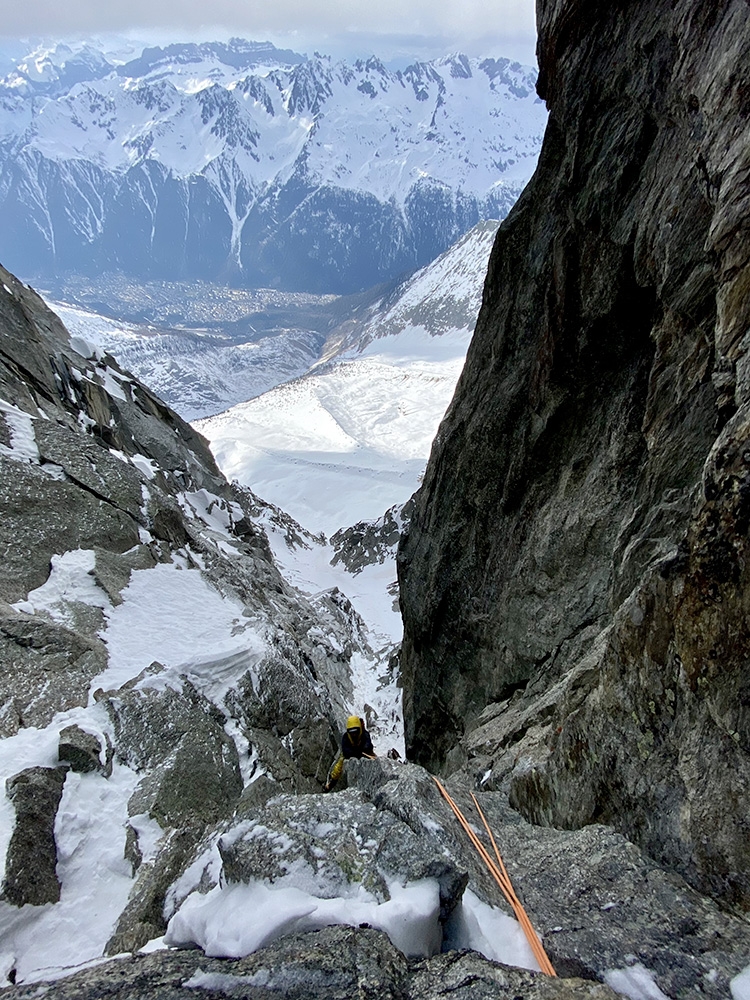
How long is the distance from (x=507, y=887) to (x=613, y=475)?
10396mm

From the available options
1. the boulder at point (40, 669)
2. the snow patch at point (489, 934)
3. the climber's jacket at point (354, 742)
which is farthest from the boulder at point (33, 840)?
the snow patch at point (489, 934)

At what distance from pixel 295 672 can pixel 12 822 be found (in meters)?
11.5

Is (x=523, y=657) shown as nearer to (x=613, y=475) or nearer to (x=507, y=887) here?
(x=613, y=475)

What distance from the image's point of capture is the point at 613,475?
1463 cm

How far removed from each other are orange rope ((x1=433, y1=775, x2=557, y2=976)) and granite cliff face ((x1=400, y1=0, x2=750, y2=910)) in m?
1.62

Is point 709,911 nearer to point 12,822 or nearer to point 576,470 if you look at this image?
point 12,822

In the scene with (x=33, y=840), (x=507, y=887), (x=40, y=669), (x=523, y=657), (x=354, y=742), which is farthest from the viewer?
(x=523, y=657)

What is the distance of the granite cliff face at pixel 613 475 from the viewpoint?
648cm

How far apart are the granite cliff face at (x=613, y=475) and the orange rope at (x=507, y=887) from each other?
63.8 inches

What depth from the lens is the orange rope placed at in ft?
20.1

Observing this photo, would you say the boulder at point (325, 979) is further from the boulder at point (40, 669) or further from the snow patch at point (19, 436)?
the snow patch at point (19, 436)

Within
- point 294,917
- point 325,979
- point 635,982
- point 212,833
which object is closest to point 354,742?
point 212,833

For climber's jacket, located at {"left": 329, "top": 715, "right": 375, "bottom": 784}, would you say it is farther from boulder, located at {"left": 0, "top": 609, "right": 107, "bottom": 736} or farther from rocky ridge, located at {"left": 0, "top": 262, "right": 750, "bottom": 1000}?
boulder, located at {"left": 0, "top": 609, "right": 107, "bottom": 736}

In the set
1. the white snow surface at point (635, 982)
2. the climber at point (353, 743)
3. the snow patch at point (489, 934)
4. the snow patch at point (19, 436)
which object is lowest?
the climber at point (353, 743)
